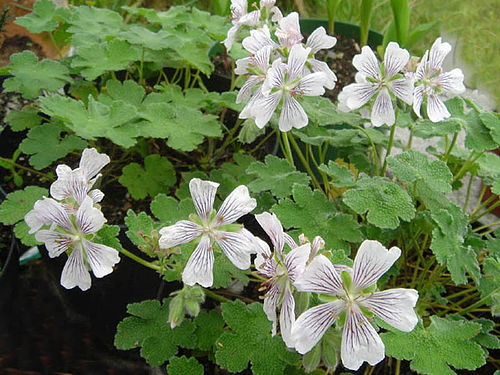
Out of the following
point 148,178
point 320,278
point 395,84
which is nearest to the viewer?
point 320,278

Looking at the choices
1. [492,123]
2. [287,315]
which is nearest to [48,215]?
[287,315]

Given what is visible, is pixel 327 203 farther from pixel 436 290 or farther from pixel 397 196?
pixel 436 290

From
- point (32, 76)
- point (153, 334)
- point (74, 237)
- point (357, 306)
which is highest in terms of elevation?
point (357, 306)

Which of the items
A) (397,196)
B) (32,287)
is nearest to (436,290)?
(397,196)

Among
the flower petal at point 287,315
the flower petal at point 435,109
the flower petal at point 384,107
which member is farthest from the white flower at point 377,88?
the flower petal at point 287,315

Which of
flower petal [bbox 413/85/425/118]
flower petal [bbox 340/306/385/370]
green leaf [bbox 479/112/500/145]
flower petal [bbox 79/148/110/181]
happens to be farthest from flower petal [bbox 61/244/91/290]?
green leaf [bbox 479/112/500/145]

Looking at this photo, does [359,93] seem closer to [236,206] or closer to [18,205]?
[236,206]
